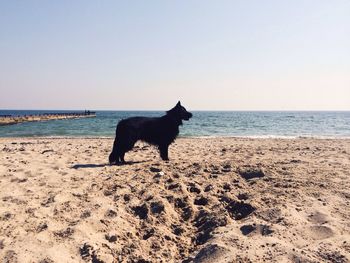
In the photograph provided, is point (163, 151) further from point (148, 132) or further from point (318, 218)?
point (318, 218)

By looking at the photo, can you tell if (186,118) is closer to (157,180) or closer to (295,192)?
(157,180)

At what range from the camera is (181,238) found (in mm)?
4406

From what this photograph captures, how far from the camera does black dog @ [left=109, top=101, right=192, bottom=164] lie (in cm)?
967

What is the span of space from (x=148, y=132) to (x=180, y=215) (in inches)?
207

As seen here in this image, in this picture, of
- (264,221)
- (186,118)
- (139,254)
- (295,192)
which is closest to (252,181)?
(295,192)

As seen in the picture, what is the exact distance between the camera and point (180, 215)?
504 centimetres

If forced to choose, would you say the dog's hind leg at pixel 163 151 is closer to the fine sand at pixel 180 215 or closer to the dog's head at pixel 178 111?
the dog's head at pixel 178 111

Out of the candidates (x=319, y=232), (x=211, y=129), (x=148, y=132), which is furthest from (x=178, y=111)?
(x=211, y=129)

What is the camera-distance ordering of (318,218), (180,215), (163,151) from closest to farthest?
(318,218)
(180,215)
(163,151)

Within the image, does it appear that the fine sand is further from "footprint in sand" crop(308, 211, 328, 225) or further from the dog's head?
the dog's head

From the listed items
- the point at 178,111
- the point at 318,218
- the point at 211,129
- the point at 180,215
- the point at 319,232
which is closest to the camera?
the point at 319,232

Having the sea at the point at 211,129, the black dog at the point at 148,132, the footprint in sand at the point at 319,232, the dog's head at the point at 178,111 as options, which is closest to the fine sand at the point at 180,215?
the footprint in sand at the point at 319,232

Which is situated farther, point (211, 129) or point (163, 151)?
point (211, 129)

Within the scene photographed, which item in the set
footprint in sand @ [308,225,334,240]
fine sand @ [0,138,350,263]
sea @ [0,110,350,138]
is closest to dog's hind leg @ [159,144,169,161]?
fine sand @ [0,138,350,263]
